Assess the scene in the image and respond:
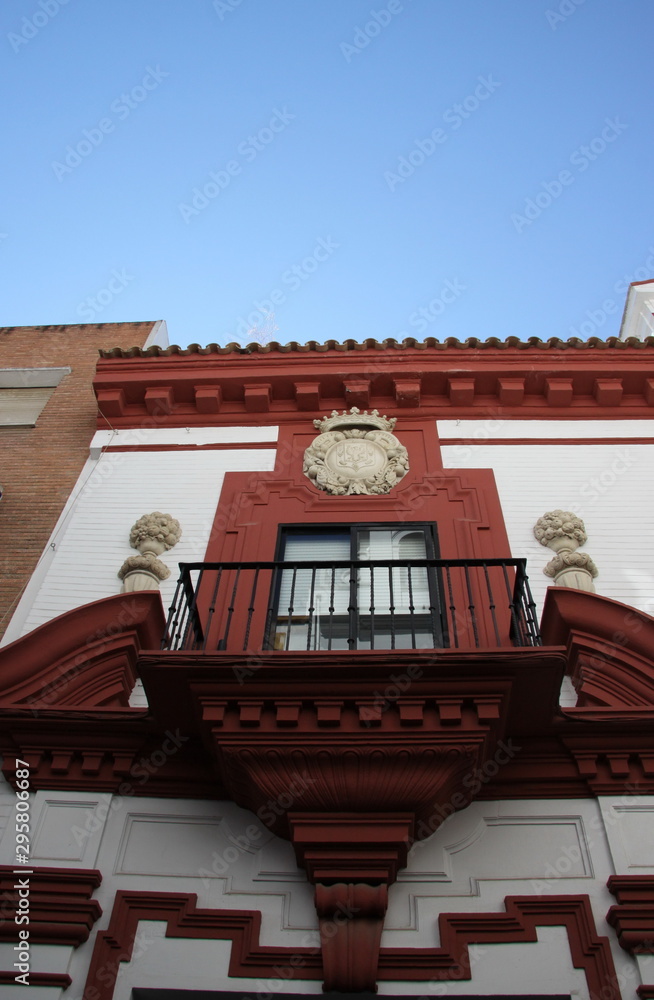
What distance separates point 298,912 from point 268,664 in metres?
1.51

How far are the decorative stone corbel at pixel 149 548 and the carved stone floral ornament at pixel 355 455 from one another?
5.06 ft

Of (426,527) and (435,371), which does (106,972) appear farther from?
(435,371)

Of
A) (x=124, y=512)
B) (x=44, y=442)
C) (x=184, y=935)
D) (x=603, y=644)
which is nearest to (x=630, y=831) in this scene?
(x=603, y=644)

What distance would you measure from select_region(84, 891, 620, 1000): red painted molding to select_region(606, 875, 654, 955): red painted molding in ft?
0.42

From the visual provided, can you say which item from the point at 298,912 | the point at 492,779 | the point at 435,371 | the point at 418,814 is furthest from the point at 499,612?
the point at 435,371

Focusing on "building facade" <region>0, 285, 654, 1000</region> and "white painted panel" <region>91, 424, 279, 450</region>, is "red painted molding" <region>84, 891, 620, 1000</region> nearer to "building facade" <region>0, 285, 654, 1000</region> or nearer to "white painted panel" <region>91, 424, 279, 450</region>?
"building facade" <region>0, 285, 654, 1000</region>

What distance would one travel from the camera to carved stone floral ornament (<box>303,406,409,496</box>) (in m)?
8.75

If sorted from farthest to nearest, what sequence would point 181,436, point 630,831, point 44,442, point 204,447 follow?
point 44,442, point 181,436, point 204,447, point 630,831

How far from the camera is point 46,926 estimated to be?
5254mm

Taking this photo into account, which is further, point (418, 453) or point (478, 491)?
point (418, 453)

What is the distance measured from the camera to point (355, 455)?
30.0ft

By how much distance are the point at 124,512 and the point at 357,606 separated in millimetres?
3109

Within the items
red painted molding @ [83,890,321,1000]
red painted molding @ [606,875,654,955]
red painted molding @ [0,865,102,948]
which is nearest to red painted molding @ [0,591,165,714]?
red painted molding @ [0,865,102,948]

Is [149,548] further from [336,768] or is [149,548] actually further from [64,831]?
[336,768]
